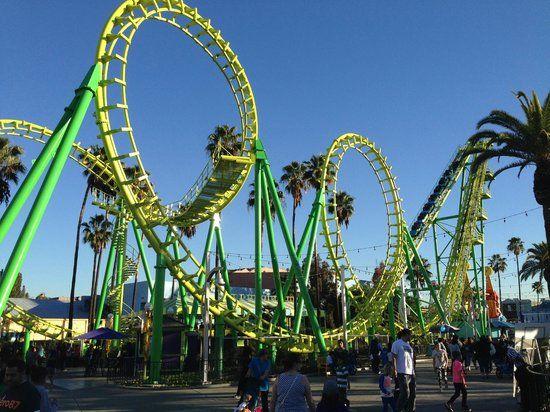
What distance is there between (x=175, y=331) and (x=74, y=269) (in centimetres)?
2057

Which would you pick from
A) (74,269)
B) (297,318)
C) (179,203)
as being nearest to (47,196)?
(179,203)

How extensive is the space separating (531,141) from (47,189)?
16147 millimetres

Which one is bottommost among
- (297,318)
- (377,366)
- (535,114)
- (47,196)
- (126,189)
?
(377,366)

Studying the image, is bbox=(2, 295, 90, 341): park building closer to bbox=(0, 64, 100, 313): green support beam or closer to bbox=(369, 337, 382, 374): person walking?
bbox=(369, 337, 382, 374): person walking

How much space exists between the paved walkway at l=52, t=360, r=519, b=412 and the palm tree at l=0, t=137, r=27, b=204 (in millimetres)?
17340

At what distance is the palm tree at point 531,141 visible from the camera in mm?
17603

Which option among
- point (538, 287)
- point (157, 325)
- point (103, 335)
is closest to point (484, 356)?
point (157, 325)

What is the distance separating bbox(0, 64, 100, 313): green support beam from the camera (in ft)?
33.6

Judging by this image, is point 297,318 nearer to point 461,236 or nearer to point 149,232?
point 149,232

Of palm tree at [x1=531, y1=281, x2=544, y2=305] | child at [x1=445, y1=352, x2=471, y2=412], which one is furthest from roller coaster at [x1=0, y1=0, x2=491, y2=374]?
palm tree at [x1=531, y1=281, x2=544, y2=305]

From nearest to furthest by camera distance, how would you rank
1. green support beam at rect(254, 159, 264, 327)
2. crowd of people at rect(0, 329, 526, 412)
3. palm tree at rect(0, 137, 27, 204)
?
crowd of people at rect(0, 329, 526, 412) → green support beam at rect(254, 159, 264, 327) → palm tree at rect(0, 137, 27, 204)

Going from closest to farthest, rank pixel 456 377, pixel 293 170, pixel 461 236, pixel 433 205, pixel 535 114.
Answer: pixel 456 377 → pixel 535 114 → pixel 461 236 → pixel 433 205 → pixel 293 170

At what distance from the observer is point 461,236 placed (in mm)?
34094

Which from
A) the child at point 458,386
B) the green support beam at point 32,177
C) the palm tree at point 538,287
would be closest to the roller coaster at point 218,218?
the green support beam at point 32,177
